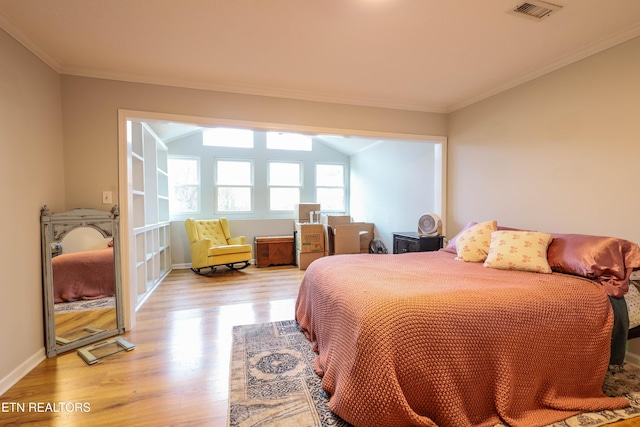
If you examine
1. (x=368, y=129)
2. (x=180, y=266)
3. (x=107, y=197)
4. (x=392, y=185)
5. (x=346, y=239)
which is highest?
(x=368, y=129)

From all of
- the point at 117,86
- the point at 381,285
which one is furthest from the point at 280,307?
the point at 117,86

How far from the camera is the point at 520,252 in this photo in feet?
6.80

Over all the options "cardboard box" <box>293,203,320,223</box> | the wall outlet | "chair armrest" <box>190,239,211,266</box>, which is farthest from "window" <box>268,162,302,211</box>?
the wall outlet

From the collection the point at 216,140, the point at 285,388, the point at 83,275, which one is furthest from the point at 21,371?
the point at 216,140

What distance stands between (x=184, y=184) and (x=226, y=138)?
1.24m

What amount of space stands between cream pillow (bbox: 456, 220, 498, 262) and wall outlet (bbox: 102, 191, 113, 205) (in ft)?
10.3

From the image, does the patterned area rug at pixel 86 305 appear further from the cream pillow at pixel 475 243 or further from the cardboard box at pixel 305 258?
the cream pillow at pixel 475 243

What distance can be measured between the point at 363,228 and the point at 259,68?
375 centimetres

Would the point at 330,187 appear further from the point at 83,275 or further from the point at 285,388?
the point at 285,388

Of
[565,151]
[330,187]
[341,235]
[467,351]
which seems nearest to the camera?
[467,351]

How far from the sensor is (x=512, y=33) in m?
1.99

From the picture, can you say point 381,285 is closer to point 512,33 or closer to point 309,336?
point 309,336

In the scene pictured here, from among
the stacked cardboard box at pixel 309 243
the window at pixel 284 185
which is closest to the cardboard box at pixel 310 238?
the stacked cardboard box at pixel 309 243

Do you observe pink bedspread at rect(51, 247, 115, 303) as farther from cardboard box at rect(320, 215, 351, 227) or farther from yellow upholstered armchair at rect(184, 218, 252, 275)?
cardboard box at rect(320, 215, 351, 227)
